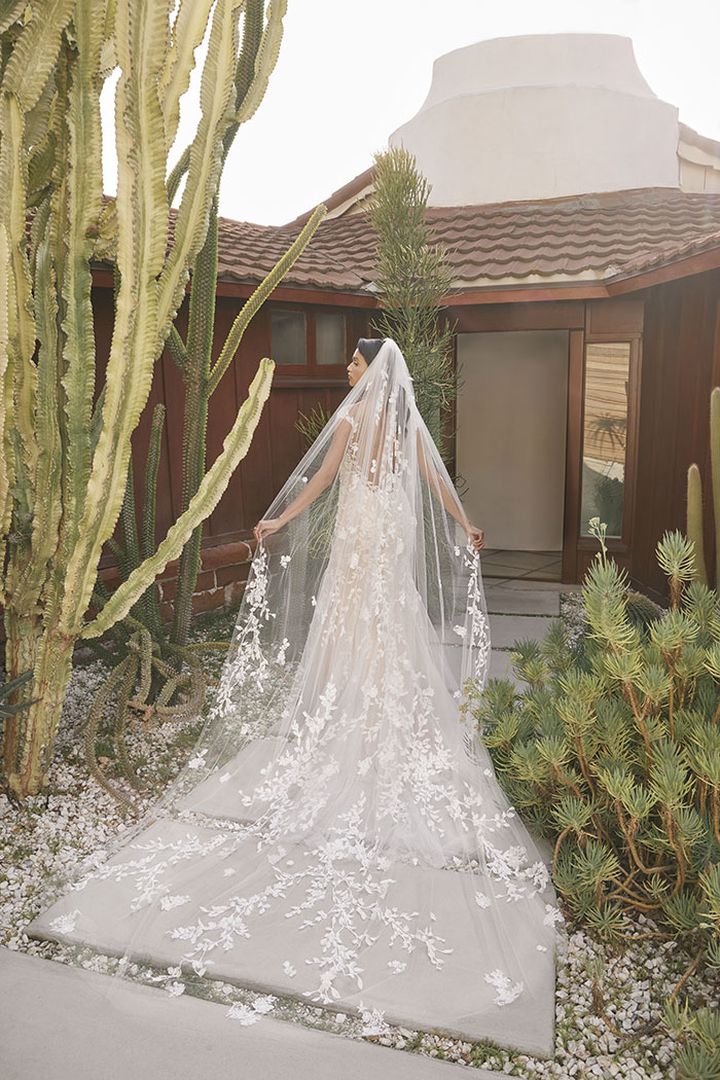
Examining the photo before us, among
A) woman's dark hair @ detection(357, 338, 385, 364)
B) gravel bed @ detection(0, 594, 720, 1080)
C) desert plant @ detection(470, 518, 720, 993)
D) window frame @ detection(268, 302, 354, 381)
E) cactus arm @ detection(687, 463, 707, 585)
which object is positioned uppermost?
window frame @ detection(268, 302, 354, 381)

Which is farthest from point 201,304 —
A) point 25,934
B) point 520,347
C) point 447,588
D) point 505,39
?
point 505,39

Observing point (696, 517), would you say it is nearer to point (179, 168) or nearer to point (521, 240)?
point (179, 168)

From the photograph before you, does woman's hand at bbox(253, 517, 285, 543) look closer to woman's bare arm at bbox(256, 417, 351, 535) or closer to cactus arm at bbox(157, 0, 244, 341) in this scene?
woman's bare arm at bbox(256, 417, 351, 535)

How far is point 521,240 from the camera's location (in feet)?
23.9

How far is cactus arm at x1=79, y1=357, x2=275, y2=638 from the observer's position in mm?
3166

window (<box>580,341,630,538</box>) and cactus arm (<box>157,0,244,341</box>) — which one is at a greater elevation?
cactus arm (<box>157,0,244,341</box>)

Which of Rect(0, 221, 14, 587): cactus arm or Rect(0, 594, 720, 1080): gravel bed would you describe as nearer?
Rect(0, 594, 720, 1080): gravel bed

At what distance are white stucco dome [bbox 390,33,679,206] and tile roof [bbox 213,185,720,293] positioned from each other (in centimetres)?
37

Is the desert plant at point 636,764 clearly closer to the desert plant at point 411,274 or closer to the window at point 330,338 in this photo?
the desert plant at point 411,274

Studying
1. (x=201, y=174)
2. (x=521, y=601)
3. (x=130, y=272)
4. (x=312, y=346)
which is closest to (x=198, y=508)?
(x=130, y=272)

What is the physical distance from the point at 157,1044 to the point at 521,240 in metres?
7.06

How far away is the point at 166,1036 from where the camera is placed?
213cm

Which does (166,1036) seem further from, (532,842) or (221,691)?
(221,691)

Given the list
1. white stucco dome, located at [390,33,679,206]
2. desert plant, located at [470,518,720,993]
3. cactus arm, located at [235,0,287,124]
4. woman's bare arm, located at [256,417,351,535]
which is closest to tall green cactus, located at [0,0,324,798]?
cactus arm, located at [235,0,287,124]
